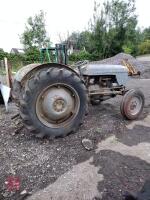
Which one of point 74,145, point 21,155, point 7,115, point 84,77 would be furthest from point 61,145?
point 7,115

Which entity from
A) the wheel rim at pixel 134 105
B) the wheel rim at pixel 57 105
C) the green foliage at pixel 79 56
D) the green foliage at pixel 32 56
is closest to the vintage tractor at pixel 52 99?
the wheel rim at pixel 57 105

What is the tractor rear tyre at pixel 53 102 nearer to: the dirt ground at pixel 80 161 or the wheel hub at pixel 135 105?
the dirt ground at pixel 80 161

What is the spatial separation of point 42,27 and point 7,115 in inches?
1042

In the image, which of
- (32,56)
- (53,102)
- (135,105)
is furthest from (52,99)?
(32,56)

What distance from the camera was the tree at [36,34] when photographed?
29031 millimetres

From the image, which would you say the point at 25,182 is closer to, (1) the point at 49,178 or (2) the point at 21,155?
(1) the point at 49,178

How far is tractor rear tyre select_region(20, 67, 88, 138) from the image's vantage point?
3932 millimetres

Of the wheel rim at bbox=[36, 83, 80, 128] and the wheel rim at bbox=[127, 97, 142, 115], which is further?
the wheel rim at bbox=[127, 97, 142, 115]

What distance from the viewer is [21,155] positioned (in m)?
3.72

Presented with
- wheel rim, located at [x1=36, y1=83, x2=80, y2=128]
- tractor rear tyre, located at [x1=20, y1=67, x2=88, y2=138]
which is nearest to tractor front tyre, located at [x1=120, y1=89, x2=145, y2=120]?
tractor rear tyre, located at [x1=20, y1=67, x2=88, y2=138]

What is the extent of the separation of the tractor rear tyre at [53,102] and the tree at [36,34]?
25308 millimetres

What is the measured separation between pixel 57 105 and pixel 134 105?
6.29 feet

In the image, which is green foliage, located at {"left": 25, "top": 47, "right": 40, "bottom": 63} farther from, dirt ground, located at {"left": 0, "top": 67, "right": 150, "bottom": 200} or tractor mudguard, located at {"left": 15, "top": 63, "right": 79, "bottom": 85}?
tractor mudguard, located at {"left": 15, "top": 63, "right": 79, "bottom": 85}

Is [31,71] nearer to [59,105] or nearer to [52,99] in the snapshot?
[52,99]
